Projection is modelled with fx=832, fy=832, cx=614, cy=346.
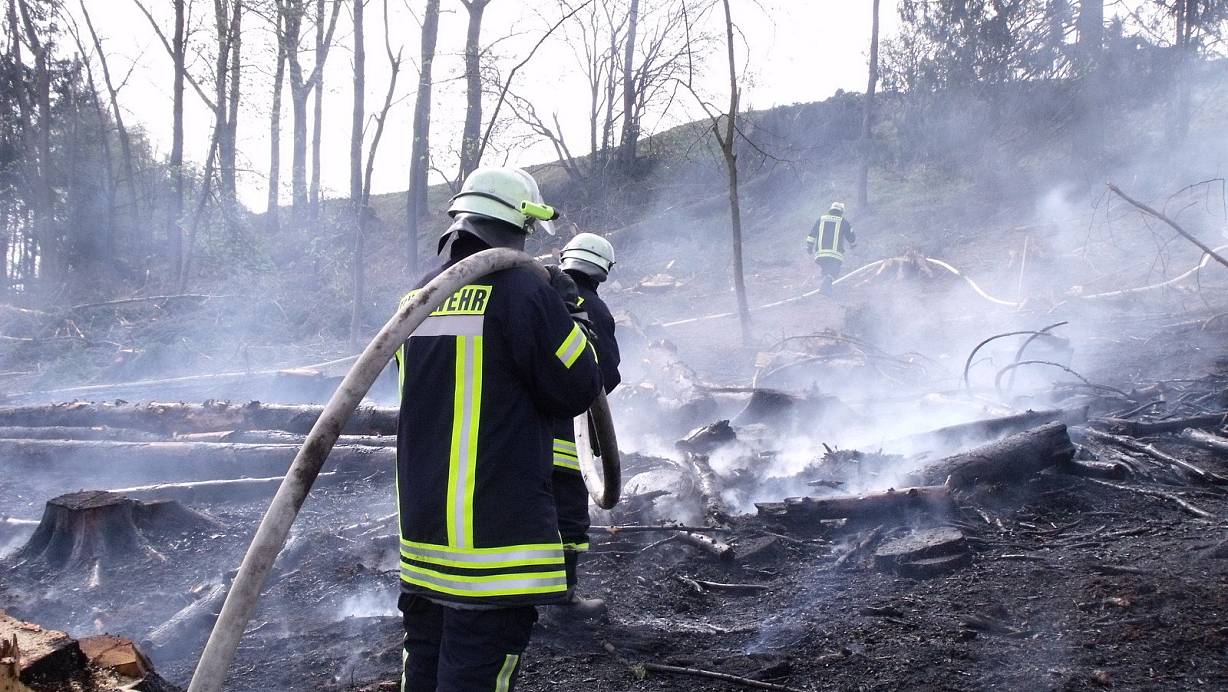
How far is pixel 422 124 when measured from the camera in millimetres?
18984

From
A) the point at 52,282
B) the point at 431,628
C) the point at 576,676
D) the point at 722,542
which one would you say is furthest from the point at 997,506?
the point at 52,282

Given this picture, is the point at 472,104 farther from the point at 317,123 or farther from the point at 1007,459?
the point at 1007,459

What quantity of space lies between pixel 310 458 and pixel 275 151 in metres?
32.4

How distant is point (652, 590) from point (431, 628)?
257 cm

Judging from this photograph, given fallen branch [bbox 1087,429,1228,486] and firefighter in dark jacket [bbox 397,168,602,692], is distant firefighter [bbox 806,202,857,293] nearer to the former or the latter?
fallen branch [bbox 1087,429,1228,486]

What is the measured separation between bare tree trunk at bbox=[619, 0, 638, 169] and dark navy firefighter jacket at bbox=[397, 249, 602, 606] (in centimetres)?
1868

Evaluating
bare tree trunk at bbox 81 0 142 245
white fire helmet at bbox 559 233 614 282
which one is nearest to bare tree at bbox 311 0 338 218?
bare tree trunk at bbox 81 0 142 245

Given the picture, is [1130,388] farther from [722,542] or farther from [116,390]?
[116,390]

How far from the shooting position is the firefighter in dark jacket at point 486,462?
2.59 meters

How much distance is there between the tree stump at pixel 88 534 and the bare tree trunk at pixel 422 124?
13346mm

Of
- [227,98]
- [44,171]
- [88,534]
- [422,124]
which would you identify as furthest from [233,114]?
[88,534]

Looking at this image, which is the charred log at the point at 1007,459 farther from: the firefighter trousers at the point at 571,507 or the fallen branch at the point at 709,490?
the firefighter trousers at the point at 571,507

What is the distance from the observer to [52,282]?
25.4 meters

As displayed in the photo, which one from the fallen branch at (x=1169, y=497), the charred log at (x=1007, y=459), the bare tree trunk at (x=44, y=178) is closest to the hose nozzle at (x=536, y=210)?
the charred log at (x=1007, y=459)
